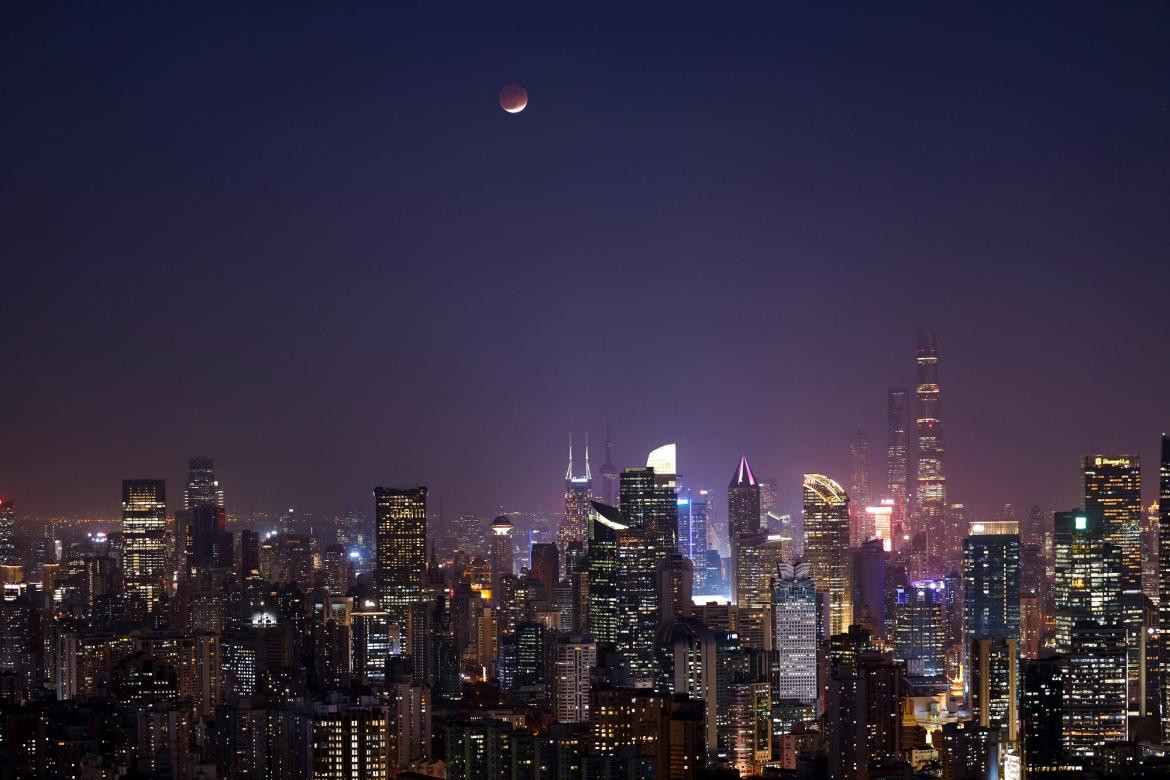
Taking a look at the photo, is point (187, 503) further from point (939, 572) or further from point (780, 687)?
point (939, 572)

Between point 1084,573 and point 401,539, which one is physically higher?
point 401,539

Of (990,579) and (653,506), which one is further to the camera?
(653,506)

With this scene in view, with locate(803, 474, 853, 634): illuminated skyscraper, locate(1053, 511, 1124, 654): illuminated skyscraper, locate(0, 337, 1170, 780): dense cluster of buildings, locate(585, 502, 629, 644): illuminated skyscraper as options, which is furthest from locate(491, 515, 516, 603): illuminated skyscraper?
locate(1053, 511, 1124, 654): illuminated skyscraper

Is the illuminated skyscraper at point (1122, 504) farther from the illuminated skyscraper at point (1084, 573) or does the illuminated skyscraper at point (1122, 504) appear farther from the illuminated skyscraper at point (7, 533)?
the illuminated skyscraper at point (7, 533)

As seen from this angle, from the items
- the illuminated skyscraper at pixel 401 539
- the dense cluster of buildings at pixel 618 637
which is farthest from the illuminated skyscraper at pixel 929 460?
the illuminated skyscraper at pixel 401 539

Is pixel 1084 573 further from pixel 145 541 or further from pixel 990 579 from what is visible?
pixel 145 541

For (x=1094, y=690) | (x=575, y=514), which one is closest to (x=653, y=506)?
(x=575, y=514)
